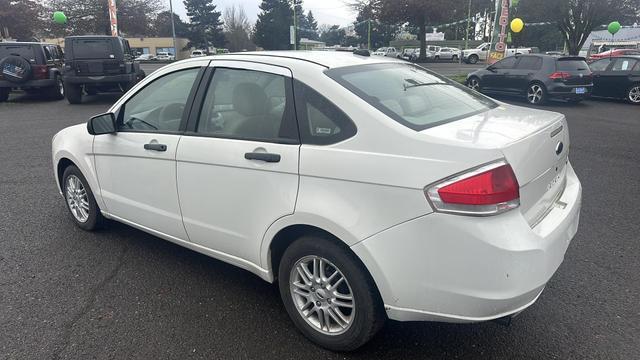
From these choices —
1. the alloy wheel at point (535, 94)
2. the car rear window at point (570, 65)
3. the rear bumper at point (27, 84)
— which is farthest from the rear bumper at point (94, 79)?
the car rear window at point (570, 65)

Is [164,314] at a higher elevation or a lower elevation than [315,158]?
lower

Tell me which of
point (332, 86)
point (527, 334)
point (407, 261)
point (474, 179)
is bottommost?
point (527, 334)

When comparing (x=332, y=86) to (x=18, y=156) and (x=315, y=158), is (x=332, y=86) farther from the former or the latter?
(x=18, y=156)

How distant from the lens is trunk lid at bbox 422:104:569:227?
2.23m

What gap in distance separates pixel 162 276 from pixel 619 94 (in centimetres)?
1492

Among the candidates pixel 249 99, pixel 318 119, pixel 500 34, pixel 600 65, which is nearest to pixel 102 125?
pixel 249 99

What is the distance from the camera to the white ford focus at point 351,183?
2131 millimetres

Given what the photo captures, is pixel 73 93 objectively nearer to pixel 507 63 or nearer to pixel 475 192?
pixel 507 63

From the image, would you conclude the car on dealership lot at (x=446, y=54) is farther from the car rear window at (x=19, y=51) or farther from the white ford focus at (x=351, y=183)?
the white ford focus at (x=351, y=183)

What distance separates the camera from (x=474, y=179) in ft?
6.87

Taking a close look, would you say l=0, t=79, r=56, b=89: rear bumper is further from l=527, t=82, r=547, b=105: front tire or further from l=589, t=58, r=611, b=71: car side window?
l=589, t=58, r=611, b=71: car side window

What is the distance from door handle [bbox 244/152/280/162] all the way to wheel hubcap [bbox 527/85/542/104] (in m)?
12.6

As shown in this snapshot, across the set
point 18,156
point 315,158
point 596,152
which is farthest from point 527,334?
point 18,156

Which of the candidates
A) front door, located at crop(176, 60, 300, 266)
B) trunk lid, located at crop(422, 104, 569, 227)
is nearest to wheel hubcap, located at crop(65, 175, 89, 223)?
front door, located at crop(176, 60, 300, 266)
